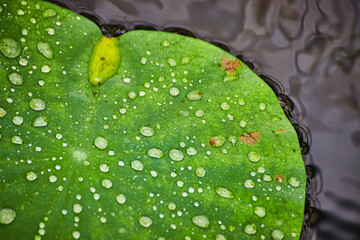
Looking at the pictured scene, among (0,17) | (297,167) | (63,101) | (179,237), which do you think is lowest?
(179,237)

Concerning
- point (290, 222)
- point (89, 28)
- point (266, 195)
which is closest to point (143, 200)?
point (266, 195)

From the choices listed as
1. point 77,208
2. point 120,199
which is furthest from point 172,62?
point 77,208

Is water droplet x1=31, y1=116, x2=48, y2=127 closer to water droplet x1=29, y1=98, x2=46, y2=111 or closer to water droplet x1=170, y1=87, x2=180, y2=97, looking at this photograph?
water droplet x1=29, y1=98, x2=46, y2=111

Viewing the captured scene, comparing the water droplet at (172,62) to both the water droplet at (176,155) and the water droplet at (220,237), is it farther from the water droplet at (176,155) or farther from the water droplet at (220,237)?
the water droplet at (220,237)

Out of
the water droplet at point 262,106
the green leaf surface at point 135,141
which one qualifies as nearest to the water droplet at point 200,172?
the green leaf surface at point 135,141

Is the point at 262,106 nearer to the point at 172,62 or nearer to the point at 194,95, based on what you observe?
the point at 194,95

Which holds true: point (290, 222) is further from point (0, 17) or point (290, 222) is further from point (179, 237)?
point (0, 17)

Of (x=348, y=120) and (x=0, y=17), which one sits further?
(x=348, y=120)
